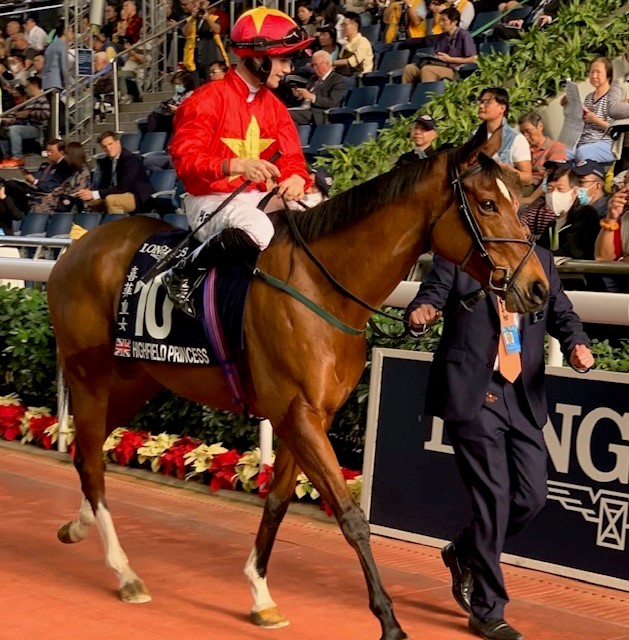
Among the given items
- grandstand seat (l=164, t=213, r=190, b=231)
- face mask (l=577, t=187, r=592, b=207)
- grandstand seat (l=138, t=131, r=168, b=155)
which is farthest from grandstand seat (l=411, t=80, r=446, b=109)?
grandstand seat (l=138, t=131, r=168, b=155)

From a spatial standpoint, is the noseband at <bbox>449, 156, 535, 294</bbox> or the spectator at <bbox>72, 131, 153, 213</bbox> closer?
the noseband at <bbox>449, 156, 535, 294</bbox>

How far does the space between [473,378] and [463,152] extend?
897 millimetres

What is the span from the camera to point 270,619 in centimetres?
473

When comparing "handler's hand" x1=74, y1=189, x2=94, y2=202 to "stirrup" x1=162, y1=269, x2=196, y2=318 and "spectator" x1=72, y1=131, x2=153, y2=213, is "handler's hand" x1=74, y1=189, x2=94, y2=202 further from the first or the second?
"stirrup" x1=162, y1=269, x2=196, y2=318

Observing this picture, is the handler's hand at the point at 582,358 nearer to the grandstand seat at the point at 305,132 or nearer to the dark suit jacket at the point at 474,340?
the dark suit jacket at the point at 474,340

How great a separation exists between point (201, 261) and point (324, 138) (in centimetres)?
802

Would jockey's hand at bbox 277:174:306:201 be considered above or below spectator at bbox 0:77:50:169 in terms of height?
below

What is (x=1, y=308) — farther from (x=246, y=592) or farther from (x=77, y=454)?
(x=246, y=592)

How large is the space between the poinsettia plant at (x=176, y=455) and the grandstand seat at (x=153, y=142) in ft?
22.1

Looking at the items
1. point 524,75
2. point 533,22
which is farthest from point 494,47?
point 524,75

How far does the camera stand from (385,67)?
13930 millimetres

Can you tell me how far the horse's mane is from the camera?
14.7 feet

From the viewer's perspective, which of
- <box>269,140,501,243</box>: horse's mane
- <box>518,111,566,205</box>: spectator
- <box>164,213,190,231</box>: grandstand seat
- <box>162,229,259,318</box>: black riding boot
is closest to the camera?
<box>269,140,501,243</box>: horse's mane

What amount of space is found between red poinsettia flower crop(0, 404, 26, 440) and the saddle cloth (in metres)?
3.68
